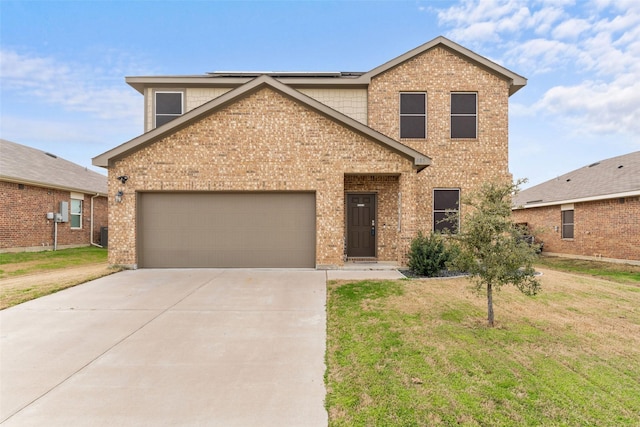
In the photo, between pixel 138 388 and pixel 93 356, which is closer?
pixel 138 388

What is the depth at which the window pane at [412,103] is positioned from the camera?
1234 centimetres

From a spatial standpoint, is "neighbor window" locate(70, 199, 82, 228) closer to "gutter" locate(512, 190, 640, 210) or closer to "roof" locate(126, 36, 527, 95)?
"roof" locate(126, 36, 527, 95)

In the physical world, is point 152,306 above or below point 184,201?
below

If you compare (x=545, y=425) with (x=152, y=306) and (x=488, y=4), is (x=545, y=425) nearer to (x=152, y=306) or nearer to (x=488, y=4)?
(x=152, y=306)

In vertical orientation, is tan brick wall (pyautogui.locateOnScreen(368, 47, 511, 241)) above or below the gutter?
above

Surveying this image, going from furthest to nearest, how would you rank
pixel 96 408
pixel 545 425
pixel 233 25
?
pixel 233 25
pixel 96 408
pixel 545 425

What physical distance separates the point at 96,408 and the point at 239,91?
355 inches

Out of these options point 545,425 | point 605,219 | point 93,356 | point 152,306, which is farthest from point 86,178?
point 605,219

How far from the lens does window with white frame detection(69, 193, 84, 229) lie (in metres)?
17.7

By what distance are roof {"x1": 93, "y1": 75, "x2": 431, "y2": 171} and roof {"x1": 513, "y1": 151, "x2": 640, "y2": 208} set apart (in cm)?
713

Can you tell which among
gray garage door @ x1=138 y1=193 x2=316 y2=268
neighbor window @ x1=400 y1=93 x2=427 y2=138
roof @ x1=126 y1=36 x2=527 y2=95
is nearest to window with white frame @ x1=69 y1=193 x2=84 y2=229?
roof @ x1=126 y1=36 x2=527 y2=95

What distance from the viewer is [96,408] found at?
3.20m

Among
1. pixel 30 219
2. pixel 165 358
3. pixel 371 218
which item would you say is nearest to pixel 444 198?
pixel 371 218

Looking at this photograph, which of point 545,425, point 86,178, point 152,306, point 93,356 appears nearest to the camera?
point 545,425
